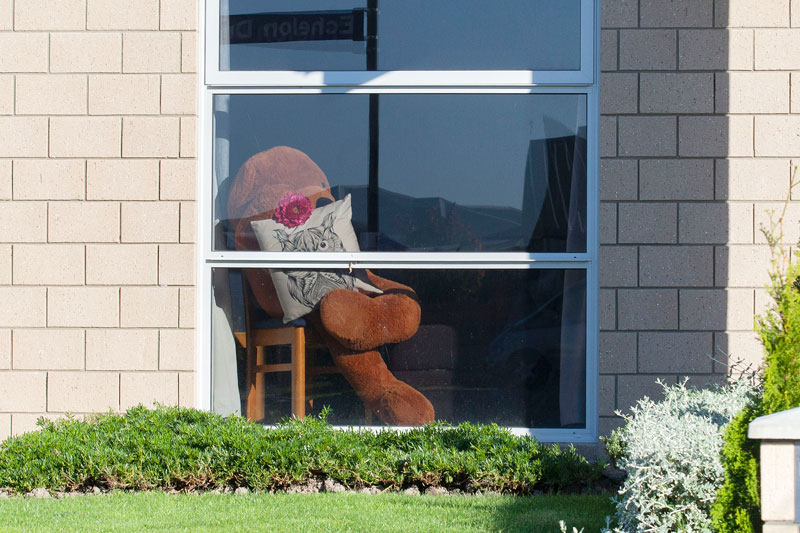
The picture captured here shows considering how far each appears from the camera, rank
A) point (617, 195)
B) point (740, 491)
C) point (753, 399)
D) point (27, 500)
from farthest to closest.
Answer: point (617, 195), point (27, 500), point (753, 399), point (740, 491)

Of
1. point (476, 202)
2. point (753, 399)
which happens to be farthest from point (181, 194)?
point (753, 399)

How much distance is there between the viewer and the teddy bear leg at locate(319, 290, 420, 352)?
5.16 metres

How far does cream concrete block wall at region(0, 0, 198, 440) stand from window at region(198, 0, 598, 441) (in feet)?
0.65

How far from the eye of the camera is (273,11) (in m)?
5.21

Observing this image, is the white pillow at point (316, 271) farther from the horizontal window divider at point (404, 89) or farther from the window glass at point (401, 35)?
the window glass at point (401, 35)

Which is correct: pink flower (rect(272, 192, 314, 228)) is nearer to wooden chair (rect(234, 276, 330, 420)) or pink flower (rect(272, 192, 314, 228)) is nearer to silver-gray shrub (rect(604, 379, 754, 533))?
wooden chair (rect(234, 276, 330, 420))

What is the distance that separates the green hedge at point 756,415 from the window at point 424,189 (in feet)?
6.81

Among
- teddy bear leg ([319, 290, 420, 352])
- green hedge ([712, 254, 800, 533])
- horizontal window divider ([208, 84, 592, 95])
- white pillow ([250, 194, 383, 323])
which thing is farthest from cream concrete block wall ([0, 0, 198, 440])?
green hedge ([712, 254, 800, 533])

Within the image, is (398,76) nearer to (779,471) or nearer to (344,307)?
(344,307)

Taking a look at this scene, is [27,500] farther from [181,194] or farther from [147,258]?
[181,194]

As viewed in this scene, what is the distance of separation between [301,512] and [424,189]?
2235 millimetres

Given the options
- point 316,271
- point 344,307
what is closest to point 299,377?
point 344,307

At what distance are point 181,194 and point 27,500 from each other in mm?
2030

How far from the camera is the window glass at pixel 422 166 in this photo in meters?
5.09
